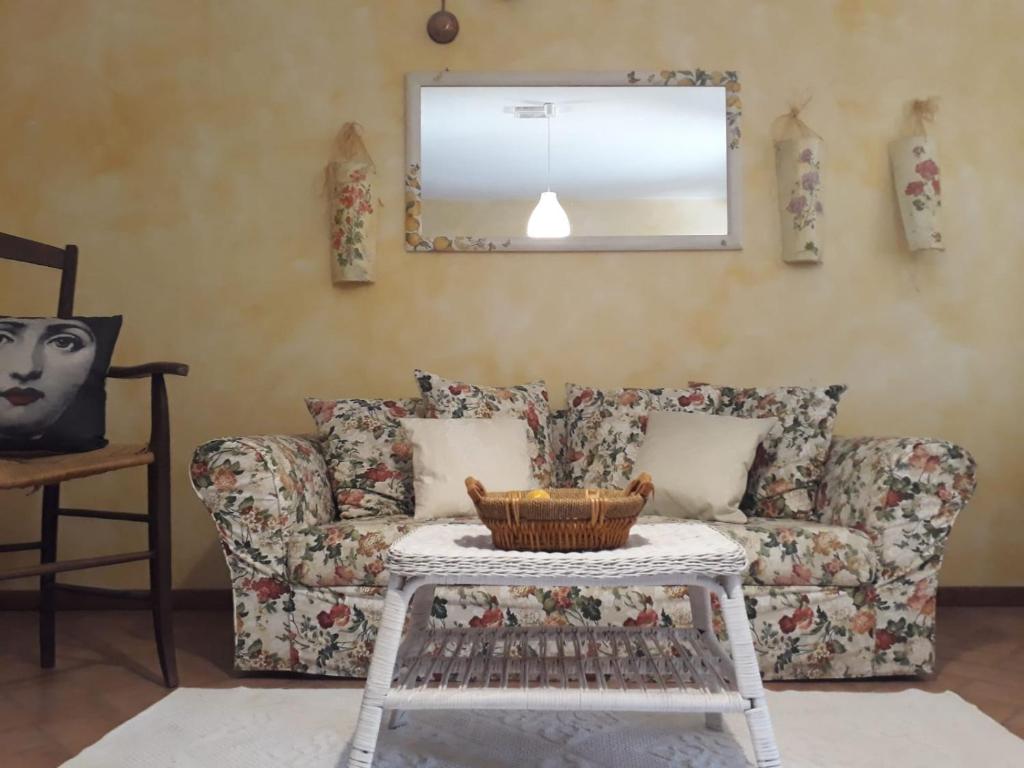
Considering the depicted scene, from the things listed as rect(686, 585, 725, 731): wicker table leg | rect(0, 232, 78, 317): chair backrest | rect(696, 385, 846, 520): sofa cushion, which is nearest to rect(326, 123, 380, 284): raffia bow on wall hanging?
rect(0, 232, 78, 317): chair backrest

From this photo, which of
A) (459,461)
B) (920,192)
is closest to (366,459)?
(459,461)

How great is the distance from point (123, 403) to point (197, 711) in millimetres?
1639

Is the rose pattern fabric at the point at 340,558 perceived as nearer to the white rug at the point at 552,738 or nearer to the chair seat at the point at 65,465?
the white rug at the point at 552,738

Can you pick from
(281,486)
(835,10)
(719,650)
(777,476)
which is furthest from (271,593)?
(835,10)

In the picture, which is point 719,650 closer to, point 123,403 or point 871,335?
point 871,335

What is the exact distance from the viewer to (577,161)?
3.61 metres

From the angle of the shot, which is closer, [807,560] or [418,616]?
[418,616]

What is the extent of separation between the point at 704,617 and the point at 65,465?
1.57 m

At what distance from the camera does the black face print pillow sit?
2.52 metres

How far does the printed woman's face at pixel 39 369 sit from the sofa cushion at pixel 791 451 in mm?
1980

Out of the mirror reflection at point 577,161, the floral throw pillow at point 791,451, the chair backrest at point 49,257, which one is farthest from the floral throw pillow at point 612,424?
the chair backrest at point 49,257

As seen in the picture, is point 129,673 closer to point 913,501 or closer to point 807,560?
point 807,560

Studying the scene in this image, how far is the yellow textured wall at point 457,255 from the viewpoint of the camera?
11.9 ft

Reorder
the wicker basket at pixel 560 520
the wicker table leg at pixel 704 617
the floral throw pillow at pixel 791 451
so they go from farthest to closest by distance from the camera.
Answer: the floral throw pillow at pixel 791 451
the wicker table leg at pixel 704 617
the wicker basket at pixel 560 520
